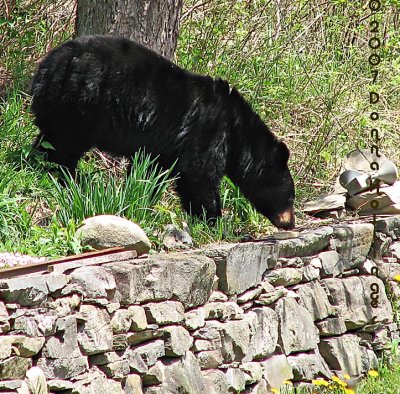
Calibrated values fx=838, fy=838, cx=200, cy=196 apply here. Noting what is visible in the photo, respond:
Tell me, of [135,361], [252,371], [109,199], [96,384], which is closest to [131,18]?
[109,199]

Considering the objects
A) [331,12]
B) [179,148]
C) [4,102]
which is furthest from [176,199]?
[331,12]

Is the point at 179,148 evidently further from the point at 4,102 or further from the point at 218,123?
the point at 4,102

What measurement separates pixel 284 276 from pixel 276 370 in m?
0.70

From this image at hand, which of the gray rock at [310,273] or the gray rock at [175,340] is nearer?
the gray rock at [175,340]

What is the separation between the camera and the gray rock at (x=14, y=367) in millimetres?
3723

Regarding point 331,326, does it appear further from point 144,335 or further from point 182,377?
point 144,335

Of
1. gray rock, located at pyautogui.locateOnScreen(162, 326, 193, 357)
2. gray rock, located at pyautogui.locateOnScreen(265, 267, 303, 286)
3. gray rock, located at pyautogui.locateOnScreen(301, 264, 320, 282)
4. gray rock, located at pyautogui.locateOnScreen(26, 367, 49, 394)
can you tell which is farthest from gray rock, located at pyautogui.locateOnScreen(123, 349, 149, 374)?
gray rock, located at pyautogui.locateOnScreen(301, 264, 320, 282)

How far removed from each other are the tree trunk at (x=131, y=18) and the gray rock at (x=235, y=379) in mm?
3559

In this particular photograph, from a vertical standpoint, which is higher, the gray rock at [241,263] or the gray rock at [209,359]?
the gray rock at [241,263]

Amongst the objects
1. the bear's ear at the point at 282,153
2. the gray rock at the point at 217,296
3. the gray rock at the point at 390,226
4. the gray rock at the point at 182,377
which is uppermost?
the bear's ear at the point at 282,153

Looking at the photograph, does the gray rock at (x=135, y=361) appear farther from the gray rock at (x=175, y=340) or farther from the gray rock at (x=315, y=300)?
the gray rock at (x=315, y=300)

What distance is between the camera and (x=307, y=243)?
6.55 metres

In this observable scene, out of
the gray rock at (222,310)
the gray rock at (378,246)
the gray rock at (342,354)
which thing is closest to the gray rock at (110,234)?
the gray rock at (222,310)

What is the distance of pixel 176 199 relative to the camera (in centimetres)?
755
